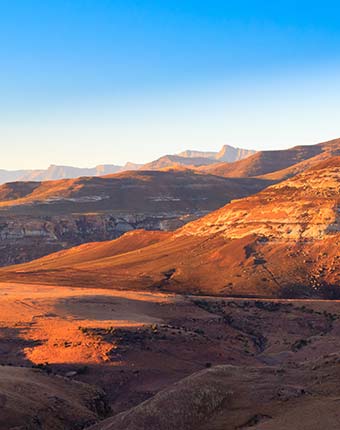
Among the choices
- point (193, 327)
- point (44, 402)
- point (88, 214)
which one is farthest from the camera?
point (88, 214)

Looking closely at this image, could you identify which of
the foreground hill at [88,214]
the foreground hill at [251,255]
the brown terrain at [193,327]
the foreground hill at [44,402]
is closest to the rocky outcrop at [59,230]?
the foreground hill at [88,214]

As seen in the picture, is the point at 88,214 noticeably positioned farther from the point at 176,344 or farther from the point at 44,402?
the point at 44,402

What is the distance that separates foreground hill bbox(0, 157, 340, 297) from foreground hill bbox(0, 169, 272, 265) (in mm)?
42490

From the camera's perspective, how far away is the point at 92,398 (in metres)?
30.0

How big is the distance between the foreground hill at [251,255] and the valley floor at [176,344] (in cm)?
1099

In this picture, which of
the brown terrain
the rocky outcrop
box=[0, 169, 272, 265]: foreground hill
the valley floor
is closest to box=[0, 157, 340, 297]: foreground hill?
the brown terrain

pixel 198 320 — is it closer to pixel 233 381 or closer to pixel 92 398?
pixel 92 398

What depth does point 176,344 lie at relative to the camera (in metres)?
40.2

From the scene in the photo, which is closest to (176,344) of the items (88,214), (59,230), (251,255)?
(251,255)

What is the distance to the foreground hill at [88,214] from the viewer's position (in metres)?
140

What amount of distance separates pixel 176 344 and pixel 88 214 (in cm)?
12110

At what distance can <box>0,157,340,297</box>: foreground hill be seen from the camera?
7112cm

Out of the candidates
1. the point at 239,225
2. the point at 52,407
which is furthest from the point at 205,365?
the point at 239,225

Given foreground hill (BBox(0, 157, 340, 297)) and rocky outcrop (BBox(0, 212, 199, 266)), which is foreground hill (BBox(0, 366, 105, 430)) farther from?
rocky outcrop (BBox(0, 212, 199, 266))
